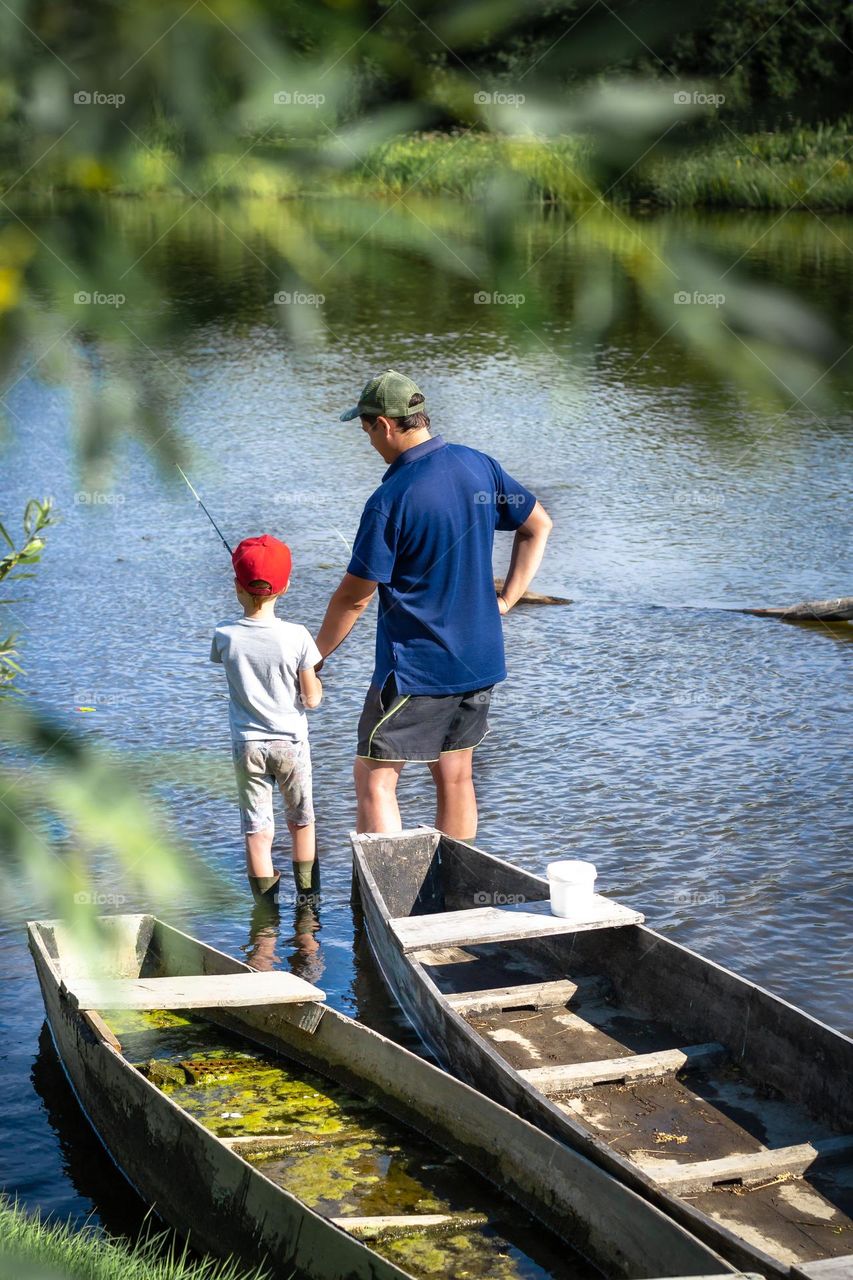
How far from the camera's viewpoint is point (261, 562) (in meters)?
5.55

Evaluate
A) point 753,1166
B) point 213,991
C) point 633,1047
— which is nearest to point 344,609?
point 213,991

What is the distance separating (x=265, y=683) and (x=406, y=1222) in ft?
7.07

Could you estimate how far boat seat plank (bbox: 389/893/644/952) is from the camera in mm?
5227

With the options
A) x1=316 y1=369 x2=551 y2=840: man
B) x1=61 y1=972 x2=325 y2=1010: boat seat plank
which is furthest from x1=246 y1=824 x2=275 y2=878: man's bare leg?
x1=61 y1=972 x2=325 y2=1010: boat seat plank

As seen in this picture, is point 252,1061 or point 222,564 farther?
point 222,564

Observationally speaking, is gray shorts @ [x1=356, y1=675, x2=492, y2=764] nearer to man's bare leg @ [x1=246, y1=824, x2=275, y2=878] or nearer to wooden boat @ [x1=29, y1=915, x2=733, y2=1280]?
man's bare leg @ [x1=246, y1=824, x2=275, y2=878]

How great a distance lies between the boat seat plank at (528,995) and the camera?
17.3 ft

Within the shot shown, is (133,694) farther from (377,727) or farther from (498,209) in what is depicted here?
(498,209)

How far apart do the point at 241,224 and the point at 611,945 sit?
14.2ft

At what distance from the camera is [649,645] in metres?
9.77

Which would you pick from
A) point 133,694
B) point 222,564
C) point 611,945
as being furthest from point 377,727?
point 222,564

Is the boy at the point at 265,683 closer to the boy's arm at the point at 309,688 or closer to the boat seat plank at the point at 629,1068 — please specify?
the boy's arm at the point at 309,688

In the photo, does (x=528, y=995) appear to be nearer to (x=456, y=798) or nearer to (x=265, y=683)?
(x=456, y=798)

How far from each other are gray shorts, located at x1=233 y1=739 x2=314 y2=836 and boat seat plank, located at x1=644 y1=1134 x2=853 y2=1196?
7.25 ft
